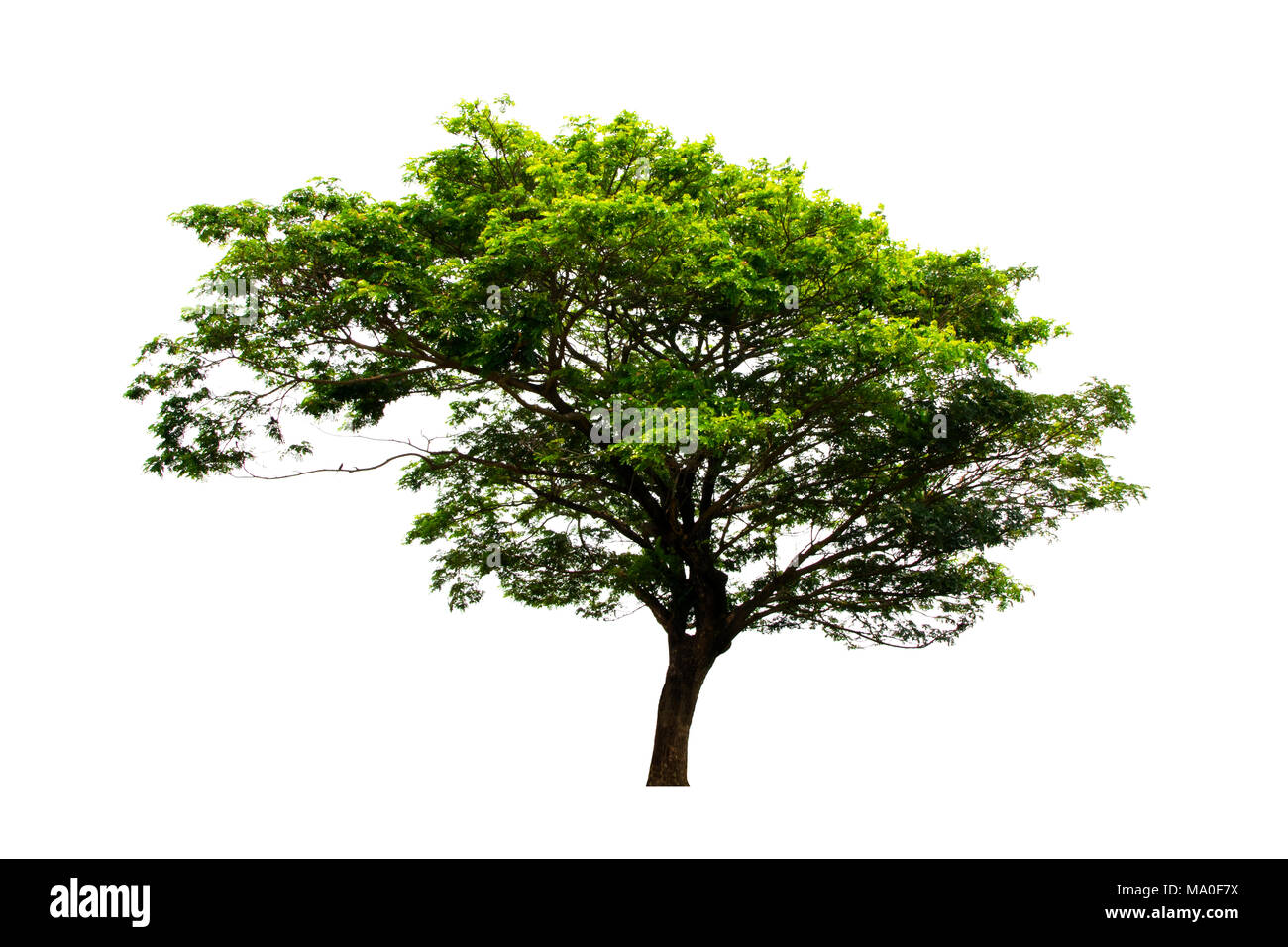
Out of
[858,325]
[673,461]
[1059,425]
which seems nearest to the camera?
[858,325]

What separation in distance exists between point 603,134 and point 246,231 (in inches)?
156

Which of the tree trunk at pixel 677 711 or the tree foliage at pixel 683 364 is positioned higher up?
the tree foliage at pixel 683 364

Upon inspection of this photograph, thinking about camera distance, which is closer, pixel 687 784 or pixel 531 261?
pixel 531 261

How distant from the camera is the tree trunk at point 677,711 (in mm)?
13414

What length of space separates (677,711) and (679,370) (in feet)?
15.6

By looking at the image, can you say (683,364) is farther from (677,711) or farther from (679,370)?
(677,711)

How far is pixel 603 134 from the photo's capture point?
11.4 meters

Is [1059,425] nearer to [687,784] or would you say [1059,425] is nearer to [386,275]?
[687,784]

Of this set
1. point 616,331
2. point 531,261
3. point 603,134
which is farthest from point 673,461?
point 603,134

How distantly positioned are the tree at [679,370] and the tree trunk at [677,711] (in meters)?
0.03

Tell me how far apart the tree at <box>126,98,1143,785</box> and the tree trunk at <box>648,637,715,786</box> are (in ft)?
0.10

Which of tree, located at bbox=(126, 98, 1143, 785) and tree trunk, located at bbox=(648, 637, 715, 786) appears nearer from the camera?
tree, located at bbox=(126, 98, 1143, 785)

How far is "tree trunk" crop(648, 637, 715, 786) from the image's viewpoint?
44.0 feet

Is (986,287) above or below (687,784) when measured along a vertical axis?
above
